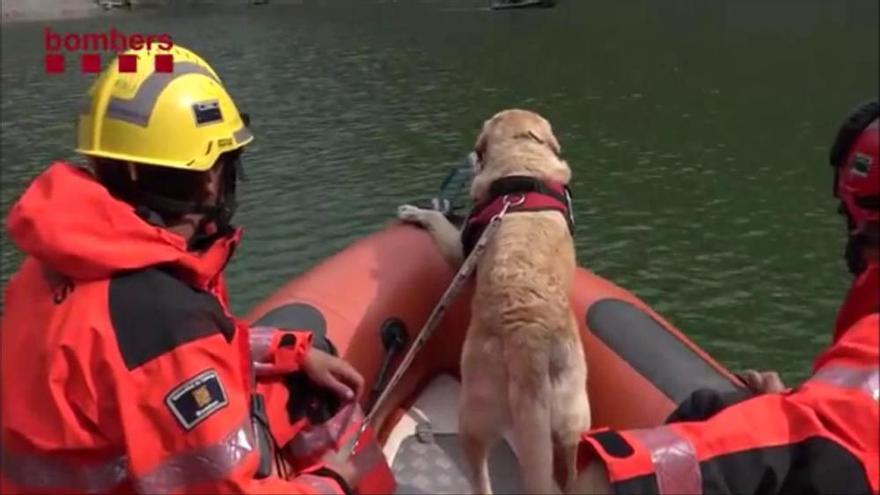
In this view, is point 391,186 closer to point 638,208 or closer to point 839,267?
point 638,208

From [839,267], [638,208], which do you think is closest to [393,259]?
[839,267]

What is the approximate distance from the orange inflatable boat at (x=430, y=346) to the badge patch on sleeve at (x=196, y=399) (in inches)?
67.6

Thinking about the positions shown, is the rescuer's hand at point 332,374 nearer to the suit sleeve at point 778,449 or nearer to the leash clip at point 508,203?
the leash clip at point 508,203

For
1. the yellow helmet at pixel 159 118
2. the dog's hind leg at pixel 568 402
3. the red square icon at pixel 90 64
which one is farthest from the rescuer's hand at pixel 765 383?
the red square icon at pixel 90 64

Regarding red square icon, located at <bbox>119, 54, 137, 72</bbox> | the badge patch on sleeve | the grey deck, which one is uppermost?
red square icon, located at <bbox>119, 54, 137, 72</bbox>

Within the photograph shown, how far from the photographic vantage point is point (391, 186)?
1025cm

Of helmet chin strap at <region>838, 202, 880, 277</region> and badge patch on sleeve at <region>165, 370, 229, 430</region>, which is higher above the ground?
helmet chin strap at <region>838, 202, 880, 277</region>

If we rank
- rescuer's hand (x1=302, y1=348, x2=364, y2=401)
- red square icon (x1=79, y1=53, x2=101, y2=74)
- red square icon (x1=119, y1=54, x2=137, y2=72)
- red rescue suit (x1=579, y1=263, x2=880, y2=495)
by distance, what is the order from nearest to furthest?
red rescue suit (x1=579, y1=263, x2=880, y2=495)
red square icon (x1=119, y1=54, x2=137, y2=72)
rescuer's hand (x1=302, y1=348, x2=364, y2=401)
red square icon (x1=79, y1=53, x2=101, y2=74)

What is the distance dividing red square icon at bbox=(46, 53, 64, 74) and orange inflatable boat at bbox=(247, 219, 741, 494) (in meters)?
16.7

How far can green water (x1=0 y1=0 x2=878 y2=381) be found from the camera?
526 centimetres

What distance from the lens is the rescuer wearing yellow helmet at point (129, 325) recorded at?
1.65 metres

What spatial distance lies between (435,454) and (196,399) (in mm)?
2085

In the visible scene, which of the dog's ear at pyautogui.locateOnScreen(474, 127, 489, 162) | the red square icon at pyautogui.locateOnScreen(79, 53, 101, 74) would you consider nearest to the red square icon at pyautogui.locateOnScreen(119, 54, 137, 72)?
the dog's ear at pyautogui.locateOnScreen(474, 127, 489, 162)

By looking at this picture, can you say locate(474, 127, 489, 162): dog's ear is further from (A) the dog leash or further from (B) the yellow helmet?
(B) the yellow helmet
